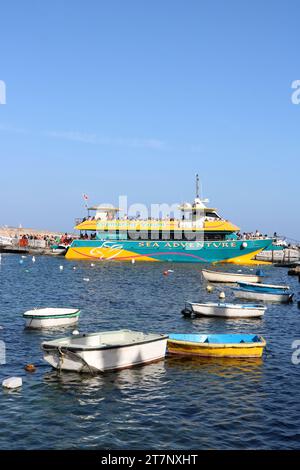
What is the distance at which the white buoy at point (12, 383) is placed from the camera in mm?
18609

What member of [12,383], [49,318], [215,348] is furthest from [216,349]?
[49,318]

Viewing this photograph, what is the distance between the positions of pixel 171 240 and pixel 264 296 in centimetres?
3591

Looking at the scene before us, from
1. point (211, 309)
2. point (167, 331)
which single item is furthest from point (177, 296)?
point (167, 331)

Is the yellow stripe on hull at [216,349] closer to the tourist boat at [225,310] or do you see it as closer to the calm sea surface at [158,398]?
the calm sea surface at [158,398]

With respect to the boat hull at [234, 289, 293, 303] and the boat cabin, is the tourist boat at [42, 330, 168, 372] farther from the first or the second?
the boat cabin

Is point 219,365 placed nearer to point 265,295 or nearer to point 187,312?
point 187,312

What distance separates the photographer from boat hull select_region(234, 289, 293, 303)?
42.0 meters

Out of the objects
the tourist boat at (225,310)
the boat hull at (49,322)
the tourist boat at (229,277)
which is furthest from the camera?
the tourist boat at (229,277)

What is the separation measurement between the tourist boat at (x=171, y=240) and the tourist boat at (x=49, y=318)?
47.2 m

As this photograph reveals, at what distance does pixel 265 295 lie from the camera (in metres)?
42.9

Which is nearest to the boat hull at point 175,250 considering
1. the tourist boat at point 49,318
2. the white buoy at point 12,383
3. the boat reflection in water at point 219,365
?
the tourist boat at point 49,318

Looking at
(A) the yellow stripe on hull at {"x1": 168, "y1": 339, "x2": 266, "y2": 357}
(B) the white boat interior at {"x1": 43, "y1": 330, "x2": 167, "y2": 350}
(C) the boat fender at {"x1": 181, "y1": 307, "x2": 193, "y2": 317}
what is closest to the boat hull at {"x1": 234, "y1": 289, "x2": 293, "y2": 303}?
(C) the boat fender at {"x1": 181, "y1": 307, "x2": 193, "y2": 317}

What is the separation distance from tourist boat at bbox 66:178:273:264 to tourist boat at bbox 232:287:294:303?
31835mm

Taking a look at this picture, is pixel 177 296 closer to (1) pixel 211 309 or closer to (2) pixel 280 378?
(1) pixel 211 309
